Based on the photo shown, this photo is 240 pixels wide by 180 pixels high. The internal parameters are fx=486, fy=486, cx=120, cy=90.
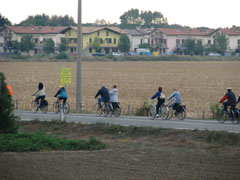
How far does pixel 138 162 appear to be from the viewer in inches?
517

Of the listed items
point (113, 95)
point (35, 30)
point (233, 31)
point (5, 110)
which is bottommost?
point (113, 95)

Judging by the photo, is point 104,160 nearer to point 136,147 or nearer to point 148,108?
point 136,147

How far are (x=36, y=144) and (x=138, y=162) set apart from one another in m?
3.76

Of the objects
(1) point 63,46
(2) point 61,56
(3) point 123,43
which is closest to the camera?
(2) point 61,56

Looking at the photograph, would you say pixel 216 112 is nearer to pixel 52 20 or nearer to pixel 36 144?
pixel 36 144

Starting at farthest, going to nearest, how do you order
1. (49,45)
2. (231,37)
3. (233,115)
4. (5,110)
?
1. (231,37)
2. (49,45)
3. (233,115)
4. (5,110)

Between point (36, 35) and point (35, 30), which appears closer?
point (36, 35)

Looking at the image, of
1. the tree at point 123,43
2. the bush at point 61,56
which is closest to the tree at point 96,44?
the tree at point 123,43

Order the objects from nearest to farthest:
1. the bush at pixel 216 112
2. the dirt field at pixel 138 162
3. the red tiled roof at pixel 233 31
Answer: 1. the dirt field at pixel 138 162
2. the bush at pixel 216 112
3. the red tiled roof at pixel 233 31

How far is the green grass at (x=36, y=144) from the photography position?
1478 centimetres

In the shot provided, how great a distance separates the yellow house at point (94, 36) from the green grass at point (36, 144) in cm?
11143

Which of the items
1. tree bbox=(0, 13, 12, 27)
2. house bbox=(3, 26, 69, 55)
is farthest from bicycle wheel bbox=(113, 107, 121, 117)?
tree bbox=(0, 13, 12, 27)

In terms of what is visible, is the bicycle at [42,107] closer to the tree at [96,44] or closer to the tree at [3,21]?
the tree at [96,44]

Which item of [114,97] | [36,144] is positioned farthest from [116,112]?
[36,144]
